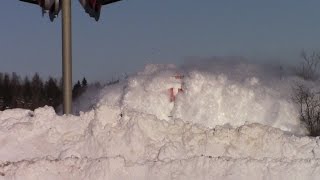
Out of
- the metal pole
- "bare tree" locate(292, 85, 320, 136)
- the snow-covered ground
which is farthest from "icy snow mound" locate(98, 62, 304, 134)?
the snow-covered ground

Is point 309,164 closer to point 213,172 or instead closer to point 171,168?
point 213,172

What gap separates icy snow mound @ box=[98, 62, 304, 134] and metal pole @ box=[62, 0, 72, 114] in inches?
68.5

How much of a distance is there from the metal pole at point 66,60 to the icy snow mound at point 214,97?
1.74 meters

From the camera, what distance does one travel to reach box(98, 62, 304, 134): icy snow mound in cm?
1308

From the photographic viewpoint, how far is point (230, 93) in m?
13.4

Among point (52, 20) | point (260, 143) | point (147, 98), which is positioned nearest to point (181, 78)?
point (147, 98)

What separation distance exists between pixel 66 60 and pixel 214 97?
3523 millimetres

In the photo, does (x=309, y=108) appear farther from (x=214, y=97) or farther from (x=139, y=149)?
(x=139, y=149)

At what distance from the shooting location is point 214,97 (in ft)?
44.1

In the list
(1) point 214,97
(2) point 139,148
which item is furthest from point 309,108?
(2) point 139,148

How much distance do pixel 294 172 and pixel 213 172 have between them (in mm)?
1199

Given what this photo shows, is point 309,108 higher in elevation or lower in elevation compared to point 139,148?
higher

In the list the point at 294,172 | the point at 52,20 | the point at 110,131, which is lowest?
the point at 294,172

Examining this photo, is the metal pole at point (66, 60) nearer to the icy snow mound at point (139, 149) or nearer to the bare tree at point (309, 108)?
the icy snow mound at point (139, 149)
